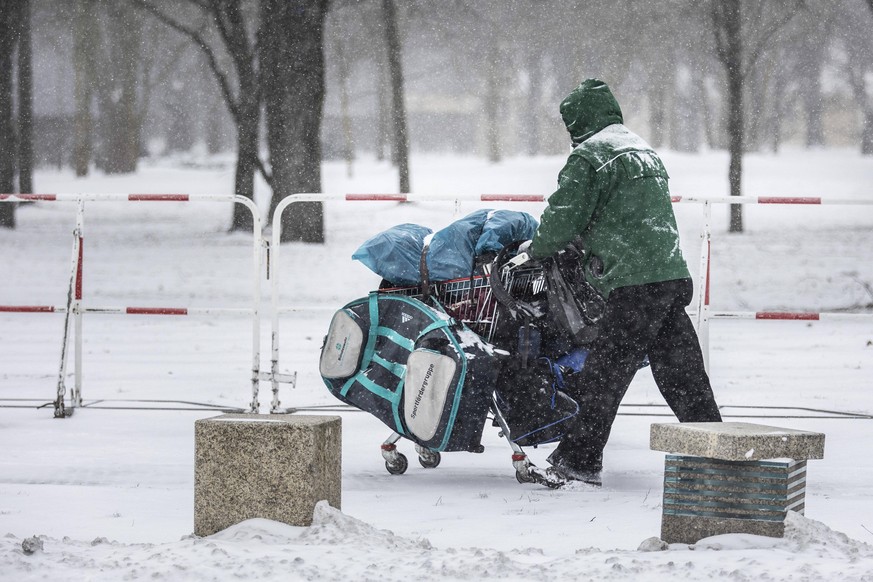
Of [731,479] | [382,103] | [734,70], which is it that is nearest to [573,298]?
[731,479]

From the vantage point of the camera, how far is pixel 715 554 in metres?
4.29

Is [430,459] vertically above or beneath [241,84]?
beneath

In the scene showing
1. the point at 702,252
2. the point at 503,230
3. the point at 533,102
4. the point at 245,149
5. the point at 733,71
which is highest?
the point at 533,102

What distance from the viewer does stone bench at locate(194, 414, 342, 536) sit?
4609 millimetres

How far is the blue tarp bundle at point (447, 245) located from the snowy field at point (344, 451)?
100 cm

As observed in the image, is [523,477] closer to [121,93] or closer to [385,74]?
[385,74]

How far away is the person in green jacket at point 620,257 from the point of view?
18.6ft

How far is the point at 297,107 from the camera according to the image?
2061 cm

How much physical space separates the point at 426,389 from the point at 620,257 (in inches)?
40.5

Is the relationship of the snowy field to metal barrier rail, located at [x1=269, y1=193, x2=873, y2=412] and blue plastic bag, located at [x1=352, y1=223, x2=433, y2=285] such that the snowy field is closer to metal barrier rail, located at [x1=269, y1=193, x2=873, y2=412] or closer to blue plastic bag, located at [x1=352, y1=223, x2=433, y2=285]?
metal barrier rail, located at [x1=269, y1=193, x2=873, y2=412]

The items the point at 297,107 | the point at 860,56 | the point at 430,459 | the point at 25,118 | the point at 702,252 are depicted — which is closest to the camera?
the point at 430,459

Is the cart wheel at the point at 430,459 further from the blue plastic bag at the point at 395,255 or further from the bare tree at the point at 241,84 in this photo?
the bare tree at the point at 241,84

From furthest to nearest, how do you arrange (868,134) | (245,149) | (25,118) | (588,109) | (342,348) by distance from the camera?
(868,134) < (25,118) < (245,149) < (342,348) < (588,109)

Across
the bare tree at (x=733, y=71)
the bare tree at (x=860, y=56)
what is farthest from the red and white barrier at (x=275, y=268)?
the bare tree at (x=860, y=56)
